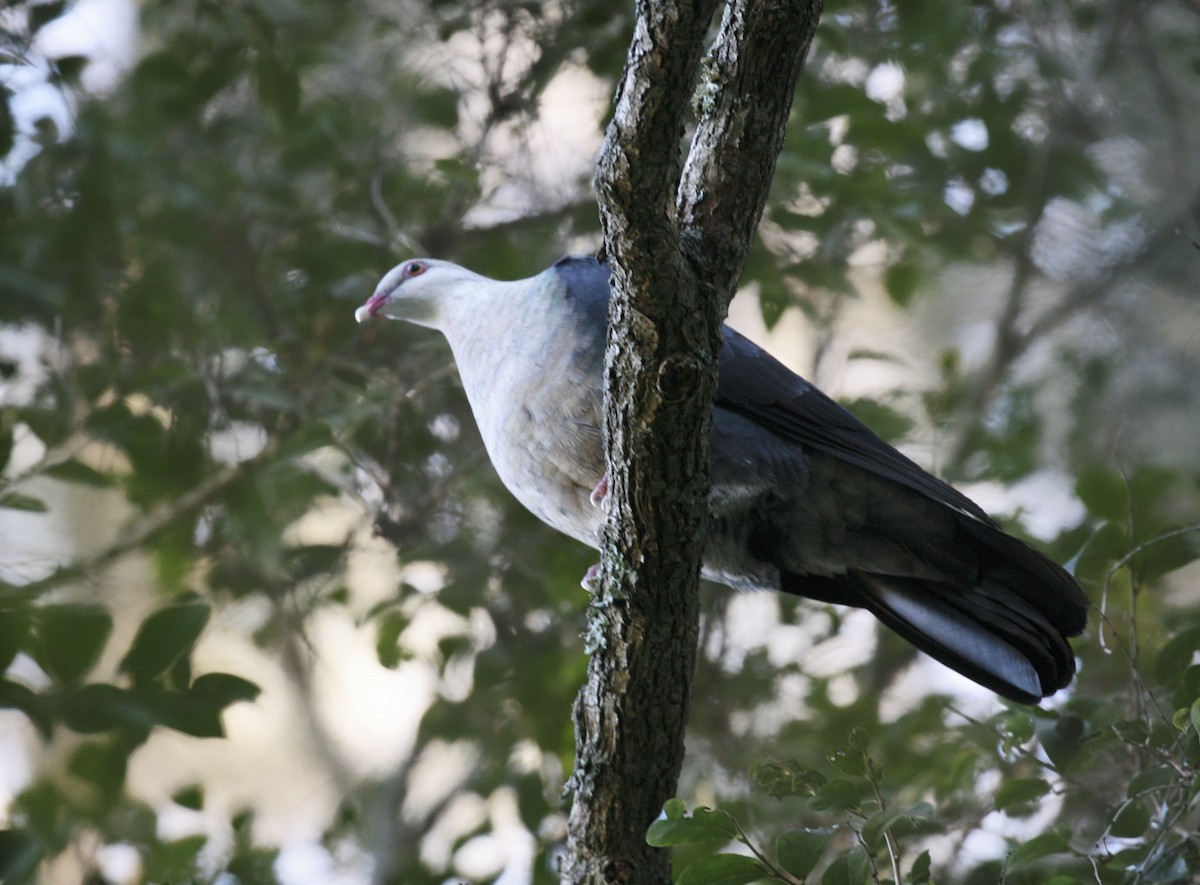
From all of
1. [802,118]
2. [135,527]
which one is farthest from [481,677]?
[802,118]

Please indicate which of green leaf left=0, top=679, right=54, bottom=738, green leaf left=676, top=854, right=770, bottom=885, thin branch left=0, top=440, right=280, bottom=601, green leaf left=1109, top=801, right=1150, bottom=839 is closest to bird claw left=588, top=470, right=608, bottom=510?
green leaf left=676, top=854, right=770, bottom=885

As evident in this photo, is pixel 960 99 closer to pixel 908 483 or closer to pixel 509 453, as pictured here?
pixel 908 483

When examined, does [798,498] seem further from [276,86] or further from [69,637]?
[276,86]

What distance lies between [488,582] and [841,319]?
225cm

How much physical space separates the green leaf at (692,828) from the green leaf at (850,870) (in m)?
0.18

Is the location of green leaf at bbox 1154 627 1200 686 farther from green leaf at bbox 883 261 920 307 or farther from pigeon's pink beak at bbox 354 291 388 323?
pigeon's pink beak at bbox 354 291 388 323

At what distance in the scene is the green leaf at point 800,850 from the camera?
2061mm

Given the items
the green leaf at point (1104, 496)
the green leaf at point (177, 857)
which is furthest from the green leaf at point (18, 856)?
the green leaf at point (1104, 496)

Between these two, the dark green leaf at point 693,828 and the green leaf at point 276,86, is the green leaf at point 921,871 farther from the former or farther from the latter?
the green leaf at point 276,86

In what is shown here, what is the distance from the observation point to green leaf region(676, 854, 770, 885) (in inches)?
80.0

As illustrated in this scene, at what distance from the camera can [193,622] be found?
2424 millimetres

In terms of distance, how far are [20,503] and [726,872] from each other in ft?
7.43

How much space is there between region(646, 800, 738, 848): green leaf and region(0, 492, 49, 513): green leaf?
2135mm

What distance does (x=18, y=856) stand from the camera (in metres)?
2.26
